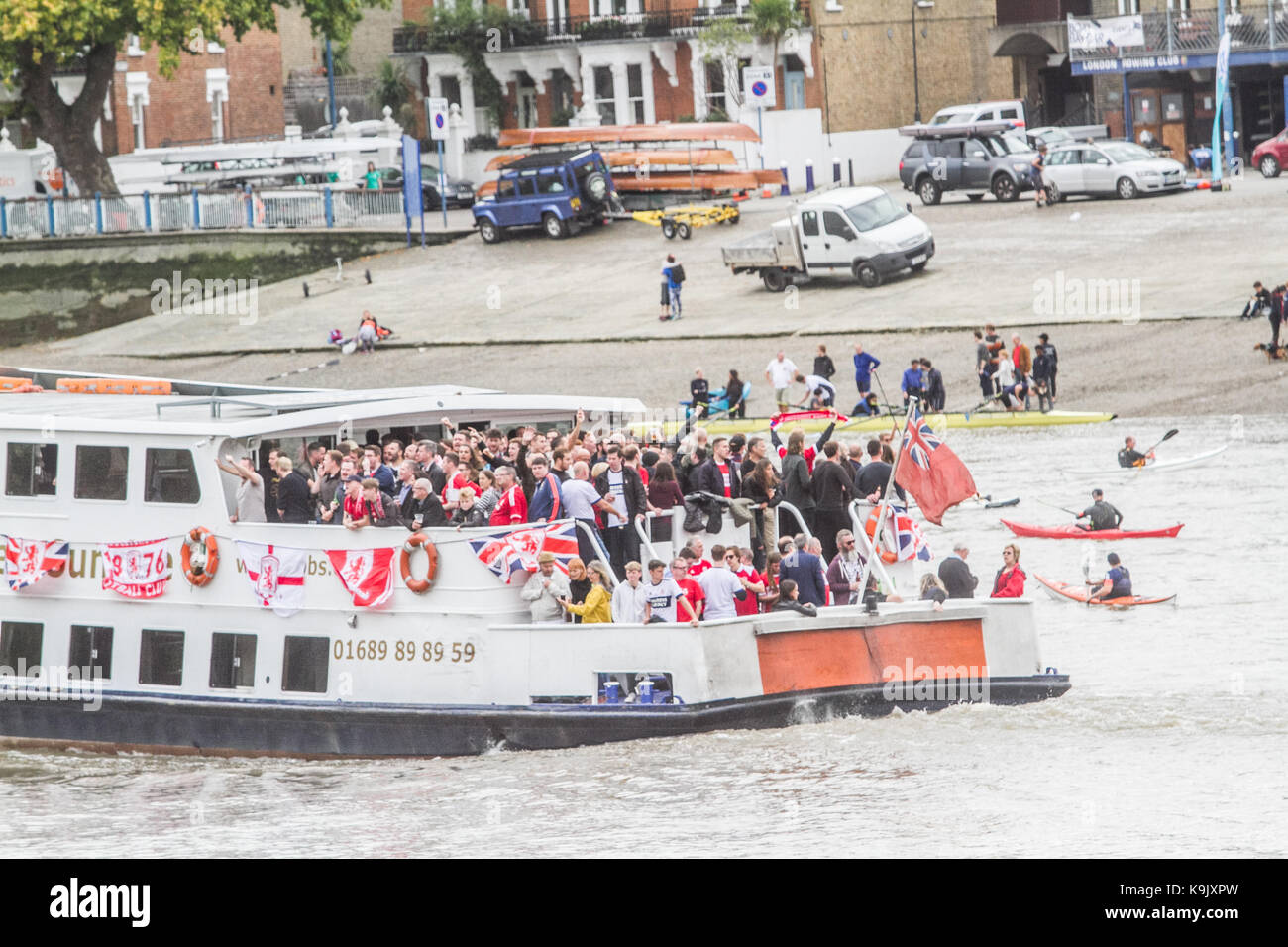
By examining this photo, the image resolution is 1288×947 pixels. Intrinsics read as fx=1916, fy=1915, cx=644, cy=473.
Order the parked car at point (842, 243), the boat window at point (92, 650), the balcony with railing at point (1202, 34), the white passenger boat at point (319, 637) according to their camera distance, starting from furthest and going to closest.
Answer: the balcony with railing at point (1202, 34) → the parked car at point (842, 243) → the boat window at point (92, 650) → the white passenger boat at point (319, 637)

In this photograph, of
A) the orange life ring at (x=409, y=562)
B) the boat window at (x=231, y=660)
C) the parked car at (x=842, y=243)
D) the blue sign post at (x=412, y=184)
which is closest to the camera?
the orange life ring at (x=409, y=562)

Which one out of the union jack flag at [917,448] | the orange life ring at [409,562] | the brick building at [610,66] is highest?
the brick building at [610,66]

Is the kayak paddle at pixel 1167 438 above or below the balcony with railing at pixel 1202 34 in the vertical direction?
below

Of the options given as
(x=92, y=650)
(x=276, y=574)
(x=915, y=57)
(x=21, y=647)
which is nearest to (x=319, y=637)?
(x=276, y=574)

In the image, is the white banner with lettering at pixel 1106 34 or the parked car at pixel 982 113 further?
the parked car at pixel 982 113

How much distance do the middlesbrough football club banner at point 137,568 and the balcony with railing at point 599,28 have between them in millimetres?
44603

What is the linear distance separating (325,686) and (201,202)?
40964mm

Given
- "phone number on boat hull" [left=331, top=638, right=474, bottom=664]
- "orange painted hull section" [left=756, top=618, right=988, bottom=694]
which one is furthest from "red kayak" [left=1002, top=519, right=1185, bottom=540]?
"phone number on boat hull" [left=331, top=638, right=474, bottom=664]

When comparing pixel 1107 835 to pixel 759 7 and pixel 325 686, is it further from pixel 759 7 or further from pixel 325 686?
pixel 759 7

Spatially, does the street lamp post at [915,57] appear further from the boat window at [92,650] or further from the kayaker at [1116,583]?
the boat window at [92,650]

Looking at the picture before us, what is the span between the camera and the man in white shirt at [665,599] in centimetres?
1791

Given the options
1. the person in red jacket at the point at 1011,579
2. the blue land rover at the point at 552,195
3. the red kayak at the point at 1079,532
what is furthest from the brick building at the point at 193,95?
the person in red jacket at the point at 1011,579

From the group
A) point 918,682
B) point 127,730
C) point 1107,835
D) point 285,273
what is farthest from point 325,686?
point 285,273

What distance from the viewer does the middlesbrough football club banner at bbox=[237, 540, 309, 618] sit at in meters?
19.2
